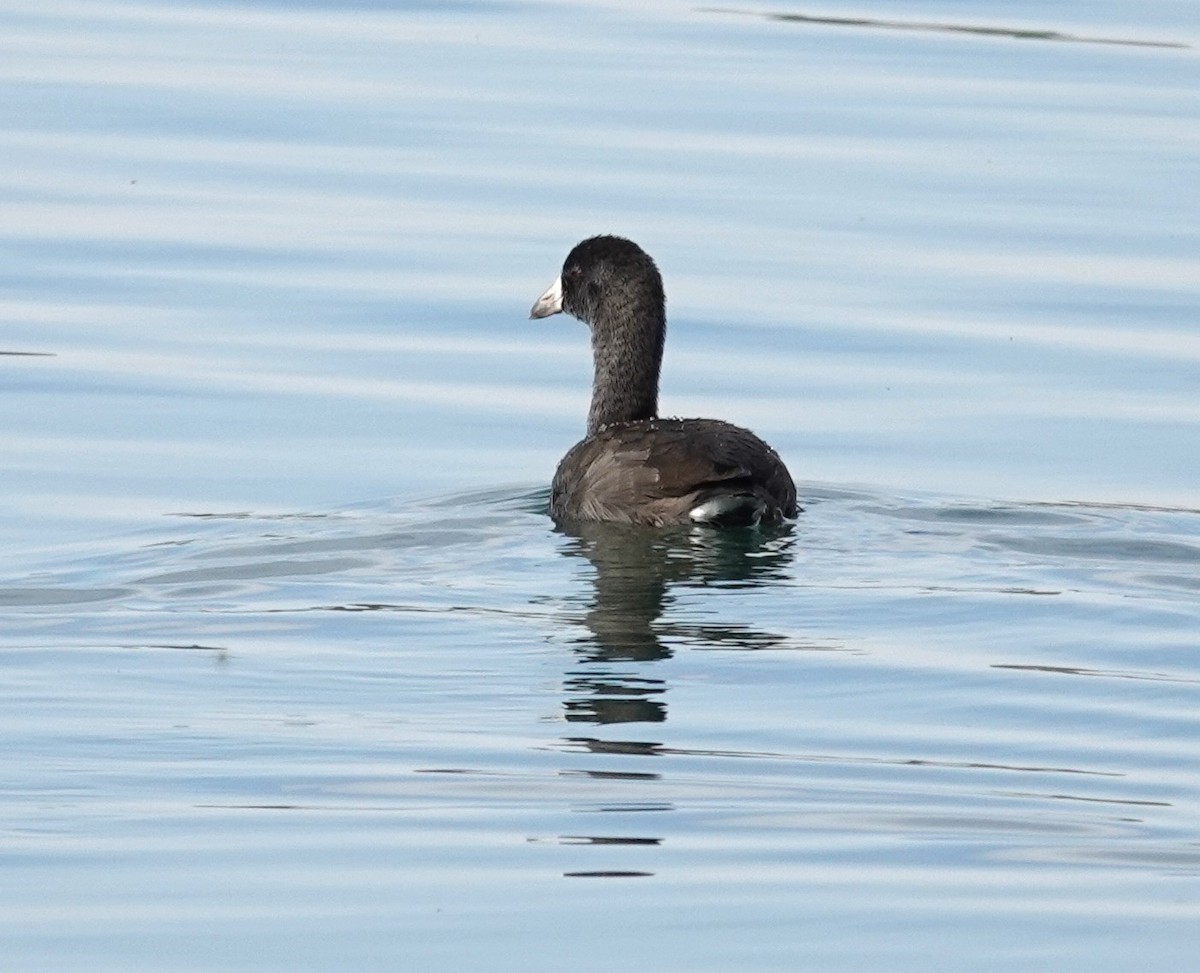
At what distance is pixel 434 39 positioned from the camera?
24.4 meters

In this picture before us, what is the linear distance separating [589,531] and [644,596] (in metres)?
1.19

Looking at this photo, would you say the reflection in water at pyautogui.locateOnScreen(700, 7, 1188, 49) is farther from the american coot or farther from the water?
the american coot

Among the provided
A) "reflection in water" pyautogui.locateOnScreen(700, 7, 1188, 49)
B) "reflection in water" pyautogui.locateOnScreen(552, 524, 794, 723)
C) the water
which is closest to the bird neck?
the water

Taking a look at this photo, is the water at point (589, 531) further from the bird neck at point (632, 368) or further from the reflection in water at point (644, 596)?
the bird neck at point (632, 368)

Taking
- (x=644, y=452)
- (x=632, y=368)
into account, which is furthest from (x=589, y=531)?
(x=632, y=368)

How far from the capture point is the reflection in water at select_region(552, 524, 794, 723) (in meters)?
8.73

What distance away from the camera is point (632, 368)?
42.8 ft

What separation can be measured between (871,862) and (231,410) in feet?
25.0

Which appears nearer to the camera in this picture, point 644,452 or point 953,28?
point 644,452

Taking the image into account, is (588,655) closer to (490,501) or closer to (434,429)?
(490,501)

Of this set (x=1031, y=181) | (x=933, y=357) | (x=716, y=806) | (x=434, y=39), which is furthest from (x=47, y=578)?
(x=434, y=39)

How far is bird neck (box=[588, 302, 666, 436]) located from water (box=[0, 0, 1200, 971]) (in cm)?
49

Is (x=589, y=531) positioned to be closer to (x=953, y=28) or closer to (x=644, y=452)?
(x=644, y=452)

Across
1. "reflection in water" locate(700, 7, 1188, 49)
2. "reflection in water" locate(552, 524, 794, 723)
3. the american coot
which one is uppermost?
"reflection in water" locate(700, 7, 1188, 49)
